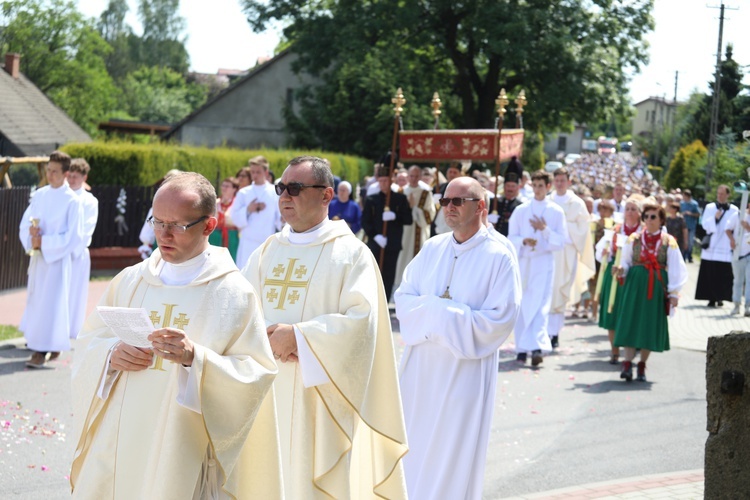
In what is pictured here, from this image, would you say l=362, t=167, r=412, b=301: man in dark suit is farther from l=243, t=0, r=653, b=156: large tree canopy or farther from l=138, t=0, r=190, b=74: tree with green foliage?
l=138, t=0, r=190, b=74: tree with green foliage

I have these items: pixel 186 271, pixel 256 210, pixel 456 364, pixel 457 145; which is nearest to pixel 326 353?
pixel 186 271

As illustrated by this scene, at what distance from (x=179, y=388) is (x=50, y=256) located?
805 centimetres

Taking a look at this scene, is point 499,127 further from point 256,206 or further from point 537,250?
point 256,206

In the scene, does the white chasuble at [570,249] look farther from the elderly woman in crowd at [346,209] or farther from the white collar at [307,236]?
the white collar at [307,236]

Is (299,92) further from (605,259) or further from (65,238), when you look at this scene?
(65,238)

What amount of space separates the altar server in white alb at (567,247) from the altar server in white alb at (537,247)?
849 mm

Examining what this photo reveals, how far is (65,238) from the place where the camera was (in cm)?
1174

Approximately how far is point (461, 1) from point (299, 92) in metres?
6.95

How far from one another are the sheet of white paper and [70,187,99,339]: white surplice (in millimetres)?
7988

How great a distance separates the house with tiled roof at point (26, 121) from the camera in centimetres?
4091

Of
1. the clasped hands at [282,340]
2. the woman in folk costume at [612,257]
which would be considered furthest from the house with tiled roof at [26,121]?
the clasped hands at [282,340]

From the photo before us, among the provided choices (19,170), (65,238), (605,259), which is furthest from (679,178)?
(65,238)

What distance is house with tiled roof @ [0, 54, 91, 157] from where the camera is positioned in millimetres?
40906

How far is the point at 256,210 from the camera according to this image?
47.8ft
